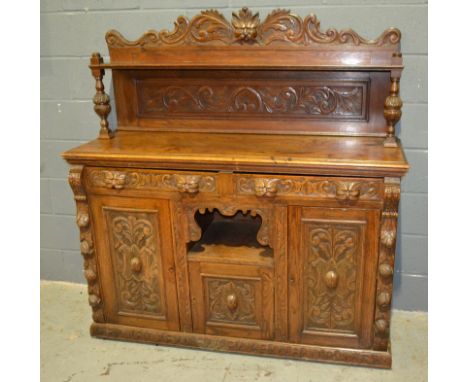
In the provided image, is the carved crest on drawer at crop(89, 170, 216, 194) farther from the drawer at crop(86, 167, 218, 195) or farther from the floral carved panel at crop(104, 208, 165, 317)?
the floral carved panel at crop(104, 208, 165, 317)

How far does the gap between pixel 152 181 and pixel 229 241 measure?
0.49 metres

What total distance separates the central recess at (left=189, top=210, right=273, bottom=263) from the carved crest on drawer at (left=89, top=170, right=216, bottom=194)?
12.3 inches

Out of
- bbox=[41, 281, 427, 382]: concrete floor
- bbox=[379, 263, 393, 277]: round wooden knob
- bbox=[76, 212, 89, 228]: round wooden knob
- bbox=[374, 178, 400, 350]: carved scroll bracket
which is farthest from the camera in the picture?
bbox=[76, 212, 89, 228]: round wooden knob

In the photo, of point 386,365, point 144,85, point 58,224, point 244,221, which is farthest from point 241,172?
point 58,224

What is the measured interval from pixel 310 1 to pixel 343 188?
94cm

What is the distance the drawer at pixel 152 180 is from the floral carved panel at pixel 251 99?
51 cm

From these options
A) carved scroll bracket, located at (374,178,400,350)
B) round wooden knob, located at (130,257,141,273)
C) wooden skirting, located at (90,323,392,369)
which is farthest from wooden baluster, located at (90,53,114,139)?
carved scroll bracket, located at (374,178,400,350)

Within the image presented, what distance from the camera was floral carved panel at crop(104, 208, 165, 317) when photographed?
2.18 metres

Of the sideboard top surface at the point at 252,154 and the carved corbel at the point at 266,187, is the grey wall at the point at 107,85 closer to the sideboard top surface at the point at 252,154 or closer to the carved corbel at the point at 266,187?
the sideboard top surface at the point at 252,154

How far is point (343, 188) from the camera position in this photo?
1.89m

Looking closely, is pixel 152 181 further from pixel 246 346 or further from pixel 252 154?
pixel 246 346

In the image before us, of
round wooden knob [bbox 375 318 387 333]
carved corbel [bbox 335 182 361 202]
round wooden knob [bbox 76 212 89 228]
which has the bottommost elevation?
round wooden knob [bbox 375 318 387 333]

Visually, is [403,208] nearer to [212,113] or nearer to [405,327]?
[405,327]

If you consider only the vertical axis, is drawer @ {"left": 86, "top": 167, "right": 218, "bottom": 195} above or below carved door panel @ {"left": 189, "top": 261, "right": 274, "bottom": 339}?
above
